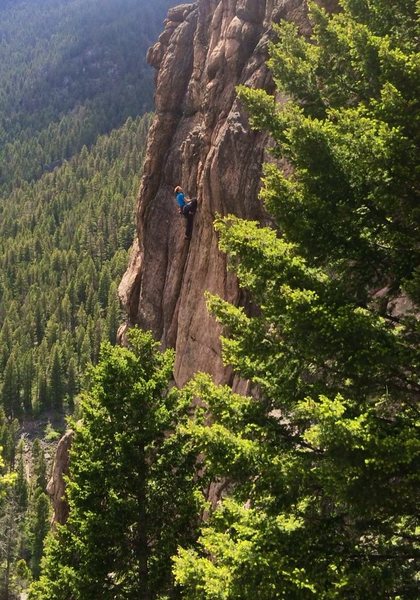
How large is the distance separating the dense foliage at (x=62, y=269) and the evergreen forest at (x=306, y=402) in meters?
90.5

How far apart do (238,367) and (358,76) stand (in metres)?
5.50

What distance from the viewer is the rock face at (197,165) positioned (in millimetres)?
18234

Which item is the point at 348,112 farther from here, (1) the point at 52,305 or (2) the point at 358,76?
(1) the point at 52,305

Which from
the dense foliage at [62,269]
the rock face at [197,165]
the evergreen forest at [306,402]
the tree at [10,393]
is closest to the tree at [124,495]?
the evergreen forest at [306,402]

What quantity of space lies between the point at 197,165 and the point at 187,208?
1.98 metres

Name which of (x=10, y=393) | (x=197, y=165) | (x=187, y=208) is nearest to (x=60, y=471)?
(x=187, y=208)

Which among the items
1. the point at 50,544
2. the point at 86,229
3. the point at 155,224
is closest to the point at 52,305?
the point at 86,229

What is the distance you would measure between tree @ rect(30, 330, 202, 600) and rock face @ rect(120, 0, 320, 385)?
5.72 meters

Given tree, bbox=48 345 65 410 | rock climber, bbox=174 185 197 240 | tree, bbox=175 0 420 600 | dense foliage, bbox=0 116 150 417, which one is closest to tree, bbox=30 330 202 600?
tree, bbox=175 0 420 600

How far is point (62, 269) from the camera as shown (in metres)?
139

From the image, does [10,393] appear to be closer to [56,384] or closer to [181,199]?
[56,384]

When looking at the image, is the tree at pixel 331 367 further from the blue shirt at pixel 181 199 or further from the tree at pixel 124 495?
the blue shirt at pixel 181 199

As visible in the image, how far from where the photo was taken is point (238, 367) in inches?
352

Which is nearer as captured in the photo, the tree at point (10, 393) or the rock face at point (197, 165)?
the rock face at point (197, 165)
